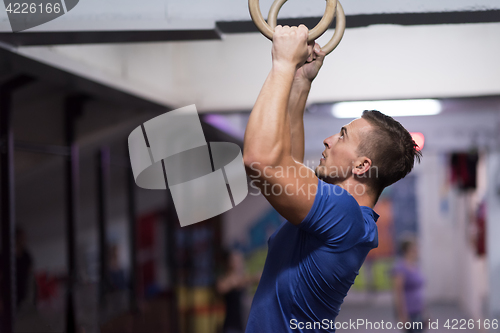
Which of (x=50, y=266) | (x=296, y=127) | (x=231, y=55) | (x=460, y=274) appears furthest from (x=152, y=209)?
(x=460, y=274)

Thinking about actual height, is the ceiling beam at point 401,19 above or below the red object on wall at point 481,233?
above

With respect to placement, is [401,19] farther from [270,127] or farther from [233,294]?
[233,294]

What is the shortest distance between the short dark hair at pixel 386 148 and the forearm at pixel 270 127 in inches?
11.1

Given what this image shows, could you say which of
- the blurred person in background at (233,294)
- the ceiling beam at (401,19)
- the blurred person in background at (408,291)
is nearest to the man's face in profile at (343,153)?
the ceiling beam at (401,19)

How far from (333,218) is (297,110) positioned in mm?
401

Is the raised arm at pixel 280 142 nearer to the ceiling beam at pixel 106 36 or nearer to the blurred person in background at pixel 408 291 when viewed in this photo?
the ceiling beam at pixel 106 36

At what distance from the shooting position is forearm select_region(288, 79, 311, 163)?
115 cm

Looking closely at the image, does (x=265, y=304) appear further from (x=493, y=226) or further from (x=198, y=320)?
(x=493, y=226)

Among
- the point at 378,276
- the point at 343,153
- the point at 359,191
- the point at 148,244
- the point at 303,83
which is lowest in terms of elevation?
the point at 378,276

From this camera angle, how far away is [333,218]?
2.93ft

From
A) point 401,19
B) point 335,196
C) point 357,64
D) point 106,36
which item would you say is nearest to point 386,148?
point 335,196

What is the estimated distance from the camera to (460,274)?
7.33 m

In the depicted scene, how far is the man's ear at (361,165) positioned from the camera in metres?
1.02

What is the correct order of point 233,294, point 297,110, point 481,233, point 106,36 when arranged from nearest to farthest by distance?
point 297,110, point 106,36, point 233,294, point 481,233
